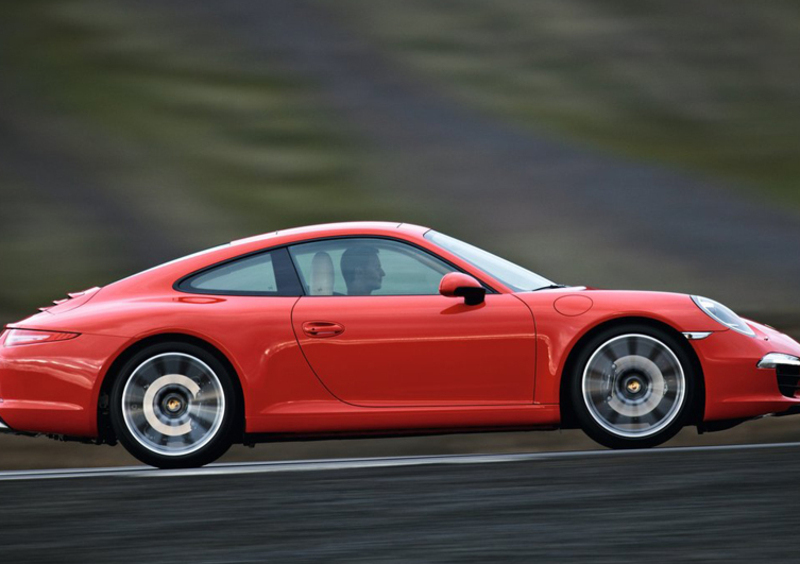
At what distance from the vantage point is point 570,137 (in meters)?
22.0

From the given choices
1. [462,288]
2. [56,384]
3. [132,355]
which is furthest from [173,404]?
[462,288]

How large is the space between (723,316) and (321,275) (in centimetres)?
229

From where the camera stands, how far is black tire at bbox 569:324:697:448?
283 inches

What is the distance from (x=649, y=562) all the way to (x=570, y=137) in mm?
18028

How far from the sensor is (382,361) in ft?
23.8

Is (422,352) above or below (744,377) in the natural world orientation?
above

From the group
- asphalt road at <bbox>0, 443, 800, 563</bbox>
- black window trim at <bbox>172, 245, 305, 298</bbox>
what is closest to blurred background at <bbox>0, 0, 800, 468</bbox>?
black window trim at <bbox>172, 245, 305, 298</bbox>

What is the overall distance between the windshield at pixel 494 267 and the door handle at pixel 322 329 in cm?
84

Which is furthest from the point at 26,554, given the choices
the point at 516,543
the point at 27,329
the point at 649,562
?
the point at 27,329

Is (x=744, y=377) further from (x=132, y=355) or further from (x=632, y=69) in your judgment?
(x=632, y=69)

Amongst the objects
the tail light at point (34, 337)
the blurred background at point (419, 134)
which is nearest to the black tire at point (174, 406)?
the tail light at point (34, 337)

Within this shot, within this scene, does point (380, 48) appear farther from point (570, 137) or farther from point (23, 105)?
point (23, 105)

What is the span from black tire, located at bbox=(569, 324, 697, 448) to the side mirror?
0.64 metres

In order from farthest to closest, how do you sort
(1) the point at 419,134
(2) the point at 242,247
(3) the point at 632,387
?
(1) the point at 419,134, (2) the point at 242,247, (3) the point at 632,387
